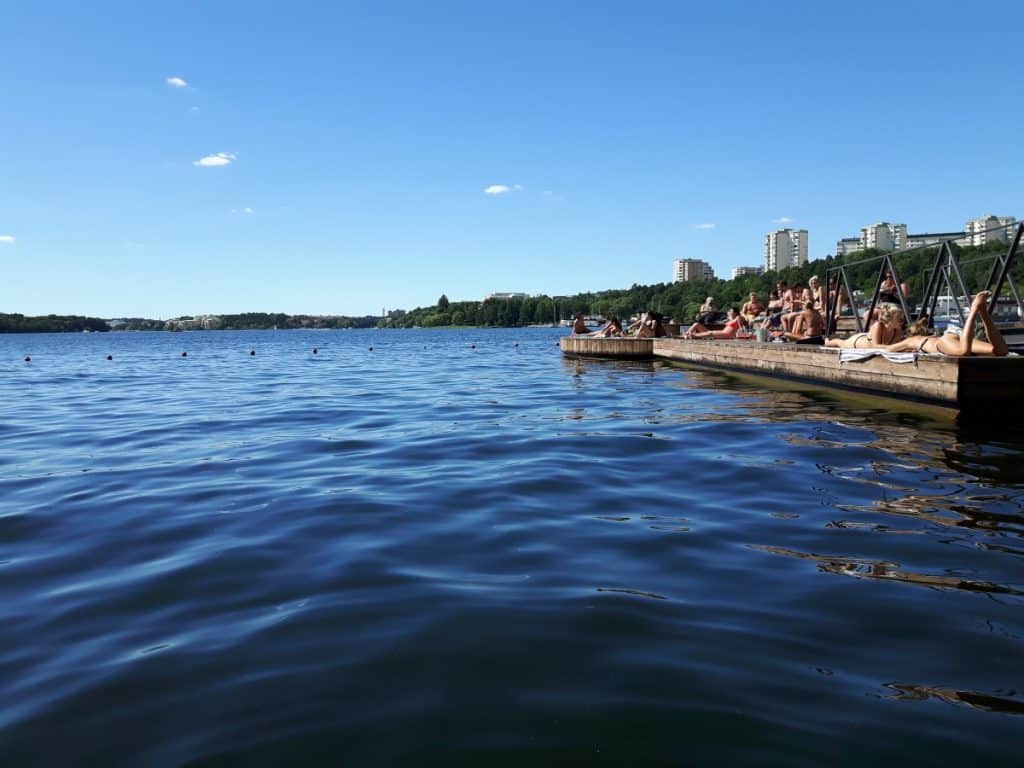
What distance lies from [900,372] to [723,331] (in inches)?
512

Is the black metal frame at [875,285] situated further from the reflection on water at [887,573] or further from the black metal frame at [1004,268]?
the reflection on water at [887,573]

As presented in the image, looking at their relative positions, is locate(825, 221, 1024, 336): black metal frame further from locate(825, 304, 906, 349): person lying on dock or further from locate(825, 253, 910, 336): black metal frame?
locate(825, 304, 906, 349): person lying on dock

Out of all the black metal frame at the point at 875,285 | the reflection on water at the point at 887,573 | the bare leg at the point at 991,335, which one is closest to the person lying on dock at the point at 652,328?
the black metal frame at the point at 875,285

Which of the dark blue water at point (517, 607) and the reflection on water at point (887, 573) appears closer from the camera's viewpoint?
the dark blue water at point (517, 607)

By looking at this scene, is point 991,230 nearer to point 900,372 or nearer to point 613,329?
point 900,372

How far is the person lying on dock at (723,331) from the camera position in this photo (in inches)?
976

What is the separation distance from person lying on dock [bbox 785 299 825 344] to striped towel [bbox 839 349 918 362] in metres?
4.82

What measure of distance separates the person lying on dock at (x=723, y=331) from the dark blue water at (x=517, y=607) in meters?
16.7

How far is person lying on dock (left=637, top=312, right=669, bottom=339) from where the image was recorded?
95.8 ft

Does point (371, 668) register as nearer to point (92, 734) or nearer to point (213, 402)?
point (92, 734)

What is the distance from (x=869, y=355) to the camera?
12898mm

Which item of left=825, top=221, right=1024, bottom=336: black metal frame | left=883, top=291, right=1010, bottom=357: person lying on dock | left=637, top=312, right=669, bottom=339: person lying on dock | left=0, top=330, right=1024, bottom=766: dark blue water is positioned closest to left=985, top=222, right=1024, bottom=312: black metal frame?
left=825, top=221, right=1024, bottom=336: black metal frame

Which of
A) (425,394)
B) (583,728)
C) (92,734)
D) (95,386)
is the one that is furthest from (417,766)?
(95,386)

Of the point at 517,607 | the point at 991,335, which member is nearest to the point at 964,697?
the point at 517,607
